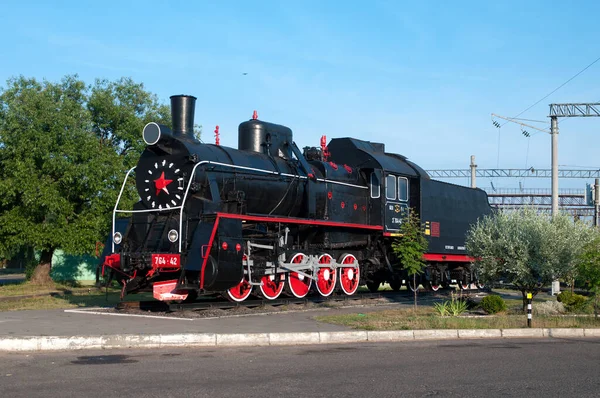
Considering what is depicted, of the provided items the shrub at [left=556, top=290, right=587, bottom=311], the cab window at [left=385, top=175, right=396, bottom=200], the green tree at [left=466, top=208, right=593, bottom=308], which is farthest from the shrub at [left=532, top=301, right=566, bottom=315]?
the cab window at [left=385, top=175, right=396, bottom=200]

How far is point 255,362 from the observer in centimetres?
907

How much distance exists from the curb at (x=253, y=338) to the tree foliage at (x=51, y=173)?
54.5ft

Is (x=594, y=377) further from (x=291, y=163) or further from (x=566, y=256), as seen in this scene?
(x=291, y=163)

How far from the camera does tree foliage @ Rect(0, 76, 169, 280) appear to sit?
26109 millimetres

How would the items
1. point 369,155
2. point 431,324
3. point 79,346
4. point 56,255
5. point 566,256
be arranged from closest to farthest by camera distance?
point 79,346 < point 431,324 < point 566,256 < point 369,155 < point 56,255

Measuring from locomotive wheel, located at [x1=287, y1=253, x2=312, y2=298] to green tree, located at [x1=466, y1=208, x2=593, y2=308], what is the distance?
4.53 metres

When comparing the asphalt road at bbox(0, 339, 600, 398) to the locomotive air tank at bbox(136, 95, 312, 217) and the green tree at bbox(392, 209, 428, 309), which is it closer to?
the locomotive air tank at bbox(136, 95, 312, 217)

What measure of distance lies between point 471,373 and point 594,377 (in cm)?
146

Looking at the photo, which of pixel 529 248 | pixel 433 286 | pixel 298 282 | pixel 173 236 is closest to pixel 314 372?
pixel 173 236

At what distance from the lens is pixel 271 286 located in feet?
56.9

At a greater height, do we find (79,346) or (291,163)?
(291,163)

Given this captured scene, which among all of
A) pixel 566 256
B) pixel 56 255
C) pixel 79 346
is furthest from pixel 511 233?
pixel 56 255

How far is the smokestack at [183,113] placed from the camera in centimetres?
1609

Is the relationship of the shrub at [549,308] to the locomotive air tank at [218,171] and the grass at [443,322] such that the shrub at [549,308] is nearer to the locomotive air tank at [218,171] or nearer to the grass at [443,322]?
the grass at [443,322]
